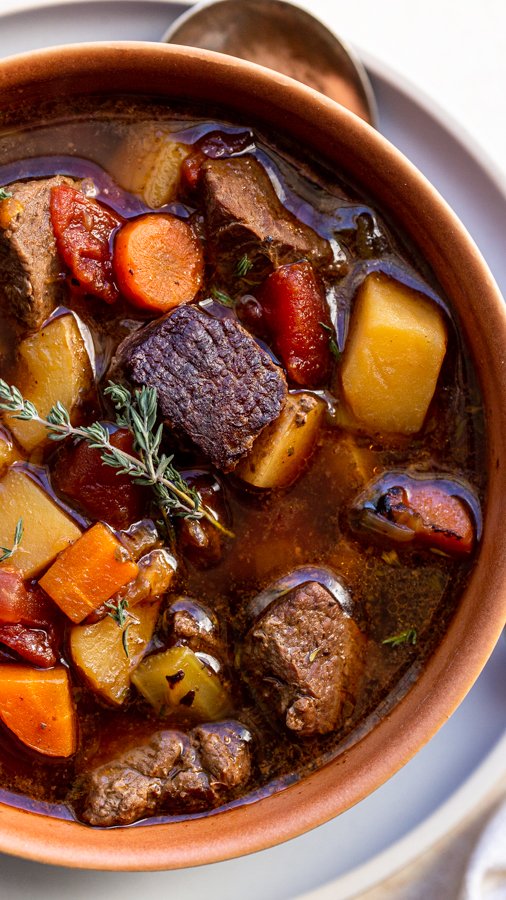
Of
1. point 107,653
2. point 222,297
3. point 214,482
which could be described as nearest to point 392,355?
point 222,297

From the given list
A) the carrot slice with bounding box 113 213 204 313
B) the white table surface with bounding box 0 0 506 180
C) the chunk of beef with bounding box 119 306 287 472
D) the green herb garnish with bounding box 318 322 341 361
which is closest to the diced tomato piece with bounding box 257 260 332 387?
the green herb garnish with bounding box 318 322 341 361

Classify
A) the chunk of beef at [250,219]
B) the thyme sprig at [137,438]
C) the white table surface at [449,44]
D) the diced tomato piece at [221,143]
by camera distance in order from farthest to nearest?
the white table surface at [449,44] → the diced tomato piece at [221,143] → the chunk of beef at [250,219] → the thyme sprig at [137,438]

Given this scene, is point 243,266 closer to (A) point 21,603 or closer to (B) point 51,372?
(B) point 51,372

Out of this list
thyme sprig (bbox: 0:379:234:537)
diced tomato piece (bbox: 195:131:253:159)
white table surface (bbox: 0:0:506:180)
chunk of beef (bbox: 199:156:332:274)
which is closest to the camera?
thyme sprig (bbox: 0:379:234:537)

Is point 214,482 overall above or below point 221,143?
below

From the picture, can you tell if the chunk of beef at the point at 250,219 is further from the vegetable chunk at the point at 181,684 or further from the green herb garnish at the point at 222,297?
the vegetable chunk at the point at 181,684

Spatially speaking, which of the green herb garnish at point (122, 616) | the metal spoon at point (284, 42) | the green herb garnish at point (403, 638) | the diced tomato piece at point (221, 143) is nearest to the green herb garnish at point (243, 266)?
the diced tomato piece at point (221, 143)

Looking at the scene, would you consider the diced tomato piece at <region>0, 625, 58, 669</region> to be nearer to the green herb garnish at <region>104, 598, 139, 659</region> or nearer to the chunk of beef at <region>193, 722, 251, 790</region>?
the green herb garnish at <region>104, 598, 139, 659</region>
